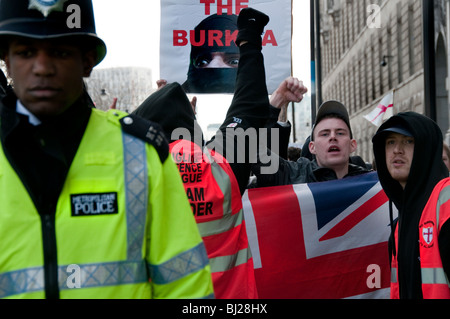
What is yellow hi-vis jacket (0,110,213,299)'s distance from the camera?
5.27ft

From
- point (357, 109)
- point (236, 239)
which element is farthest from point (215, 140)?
point (357, 109)

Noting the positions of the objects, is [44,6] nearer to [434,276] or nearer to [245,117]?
[245,117]

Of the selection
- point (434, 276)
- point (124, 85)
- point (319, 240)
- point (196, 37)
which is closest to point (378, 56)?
point (196, 37)

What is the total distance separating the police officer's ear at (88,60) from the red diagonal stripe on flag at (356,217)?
2.92 m

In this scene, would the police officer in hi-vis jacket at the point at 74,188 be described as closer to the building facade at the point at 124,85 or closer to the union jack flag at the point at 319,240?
the union jack flag at the point at 319,240

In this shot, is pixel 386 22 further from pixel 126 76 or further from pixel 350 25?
pixel 126 76

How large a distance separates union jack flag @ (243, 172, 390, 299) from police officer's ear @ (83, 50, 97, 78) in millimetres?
2654

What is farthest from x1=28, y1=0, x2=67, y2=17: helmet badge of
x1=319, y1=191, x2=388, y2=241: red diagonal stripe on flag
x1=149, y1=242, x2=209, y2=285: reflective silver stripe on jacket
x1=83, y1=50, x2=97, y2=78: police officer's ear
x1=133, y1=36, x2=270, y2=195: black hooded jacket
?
x1=319, y1=191, x2=388, y2=241: red diagonal stripe on flag

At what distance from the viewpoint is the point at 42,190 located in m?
1.65

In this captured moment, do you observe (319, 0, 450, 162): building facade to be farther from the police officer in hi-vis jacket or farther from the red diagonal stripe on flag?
the police officer in hi-vis jacket

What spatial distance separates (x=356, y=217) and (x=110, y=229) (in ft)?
10.5

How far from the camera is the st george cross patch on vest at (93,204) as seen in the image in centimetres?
166
